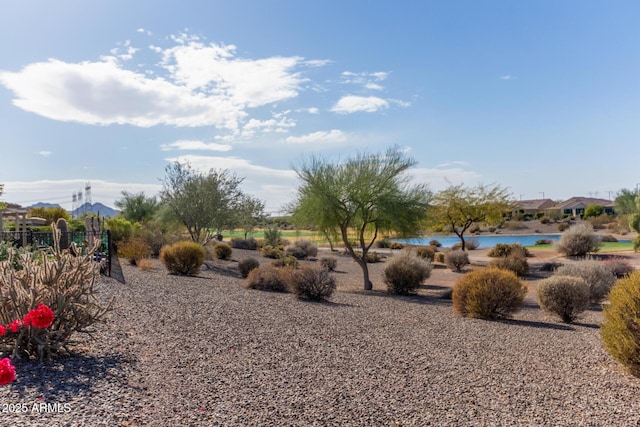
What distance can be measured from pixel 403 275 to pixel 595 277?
6.30 m

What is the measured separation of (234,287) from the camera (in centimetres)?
1759

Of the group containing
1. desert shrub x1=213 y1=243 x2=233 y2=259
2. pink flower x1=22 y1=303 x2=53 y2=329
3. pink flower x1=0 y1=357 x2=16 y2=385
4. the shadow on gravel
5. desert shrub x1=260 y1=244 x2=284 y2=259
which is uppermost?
pink flower x1=22 y1=303 x2=53 y2=329

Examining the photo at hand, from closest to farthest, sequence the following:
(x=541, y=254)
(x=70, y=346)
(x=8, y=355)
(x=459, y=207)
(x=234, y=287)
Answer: (x=8, y=355) → (x=70, y=346) → (x=234, y=287) → (x=541, y=254) → (x=459, y=207)

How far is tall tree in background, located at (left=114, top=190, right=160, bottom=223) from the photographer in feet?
153

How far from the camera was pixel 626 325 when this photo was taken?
7191mm

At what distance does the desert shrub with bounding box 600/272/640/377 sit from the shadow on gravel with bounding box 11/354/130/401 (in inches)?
265

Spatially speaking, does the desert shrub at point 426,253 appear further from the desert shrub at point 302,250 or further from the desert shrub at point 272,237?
the desert shrub at point 272,237

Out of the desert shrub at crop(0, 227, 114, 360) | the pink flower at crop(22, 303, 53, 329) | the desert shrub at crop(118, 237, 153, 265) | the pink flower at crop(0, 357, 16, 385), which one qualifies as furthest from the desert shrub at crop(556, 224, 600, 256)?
the pink flower at crop(0, 357, 16, 385)

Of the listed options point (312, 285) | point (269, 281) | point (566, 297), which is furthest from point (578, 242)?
point (312, 285)

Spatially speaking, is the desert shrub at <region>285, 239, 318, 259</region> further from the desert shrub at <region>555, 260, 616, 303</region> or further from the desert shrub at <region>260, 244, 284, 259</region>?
the desert shrub at <region>555, 260, 616, 303</region>

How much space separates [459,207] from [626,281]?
110 feet

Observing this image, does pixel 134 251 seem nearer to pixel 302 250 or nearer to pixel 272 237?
pixel 302 250

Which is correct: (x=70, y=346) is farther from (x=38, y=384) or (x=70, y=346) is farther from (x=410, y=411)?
(x=410, y=411)

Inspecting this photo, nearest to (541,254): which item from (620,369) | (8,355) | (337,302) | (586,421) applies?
(337,302)
